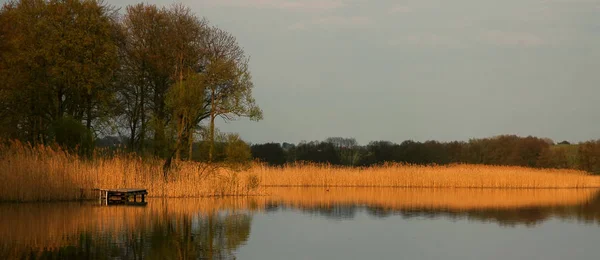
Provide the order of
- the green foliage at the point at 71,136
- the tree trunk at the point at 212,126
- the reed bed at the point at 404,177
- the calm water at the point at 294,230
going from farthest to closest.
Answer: the reed bed at the point at 404,177, the green foliage at the point at 71,136, the tree trunk at the point at 212,126, the calm water at the point at 294,230

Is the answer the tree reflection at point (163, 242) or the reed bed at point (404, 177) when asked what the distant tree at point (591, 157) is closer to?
the reed bed at point (404, 177)

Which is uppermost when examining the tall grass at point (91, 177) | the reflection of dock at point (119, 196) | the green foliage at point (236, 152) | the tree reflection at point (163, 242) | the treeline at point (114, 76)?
the treeline at point (114, 76)

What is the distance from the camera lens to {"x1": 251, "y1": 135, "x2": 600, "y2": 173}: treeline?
7100cm

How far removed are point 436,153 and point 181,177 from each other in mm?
49646

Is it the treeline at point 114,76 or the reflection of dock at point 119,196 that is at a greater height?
the treeline at point 114,76

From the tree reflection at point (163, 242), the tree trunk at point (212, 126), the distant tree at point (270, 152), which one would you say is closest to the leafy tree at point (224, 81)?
the tree trunk at point (212, 126)

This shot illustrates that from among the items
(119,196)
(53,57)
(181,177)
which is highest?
(53,57)

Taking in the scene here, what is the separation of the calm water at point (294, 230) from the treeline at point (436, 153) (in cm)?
4248

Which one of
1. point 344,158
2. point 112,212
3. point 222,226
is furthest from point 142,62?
point 344,158

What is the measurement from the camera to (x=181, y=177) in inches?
1169

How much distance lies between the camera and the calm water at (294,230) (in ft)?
48.1

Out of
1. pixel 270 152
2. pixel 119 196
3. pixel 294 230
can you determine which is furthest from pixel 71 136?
pixel 270 152

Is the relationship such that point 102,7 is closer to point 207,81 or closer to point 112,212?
point 207,81

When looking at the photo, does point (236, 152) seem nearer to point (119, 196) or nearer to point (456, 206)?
point (119, 196)
